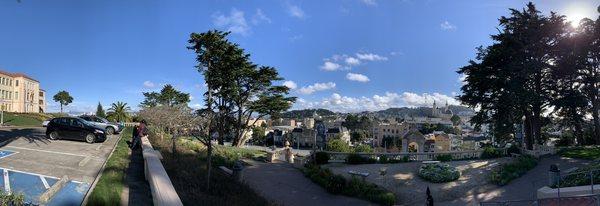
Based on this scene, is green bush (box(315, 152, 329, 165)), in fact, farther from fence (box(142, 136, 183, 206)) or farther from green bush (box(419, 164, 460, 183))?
fence (box(142, 136, 183, 206))

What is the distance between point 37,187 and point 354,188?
12.2 metres

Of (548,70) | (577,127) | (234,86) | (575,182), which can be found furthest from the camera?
(234,86)

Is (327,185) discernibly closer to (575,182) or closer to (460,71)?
(575,182)

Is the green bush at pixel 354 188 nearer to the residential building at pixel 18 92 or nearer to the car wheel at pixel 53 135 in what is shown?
the car wheel at pixel 53 135

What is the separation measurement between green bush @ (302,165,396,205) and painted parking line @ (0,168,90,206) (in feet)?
36.8

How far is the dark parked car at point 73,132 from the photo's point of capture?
1983 cm

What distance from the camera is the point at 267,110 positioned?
38.9m

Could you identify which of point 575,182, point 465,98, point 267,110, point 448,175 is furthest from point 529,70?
point 267,110

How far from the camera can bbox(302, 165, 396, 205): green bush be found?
55.1ft

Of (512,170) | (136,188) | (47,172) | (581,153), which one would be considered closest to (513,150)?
(581,153)

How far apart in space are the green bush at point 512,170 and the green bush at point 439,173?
5.50ft

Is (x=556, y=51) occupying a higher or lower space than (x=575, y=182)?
higher

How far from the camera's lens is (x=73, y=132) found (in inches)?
786

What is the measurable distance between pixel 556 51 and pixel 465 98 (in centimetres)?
674
